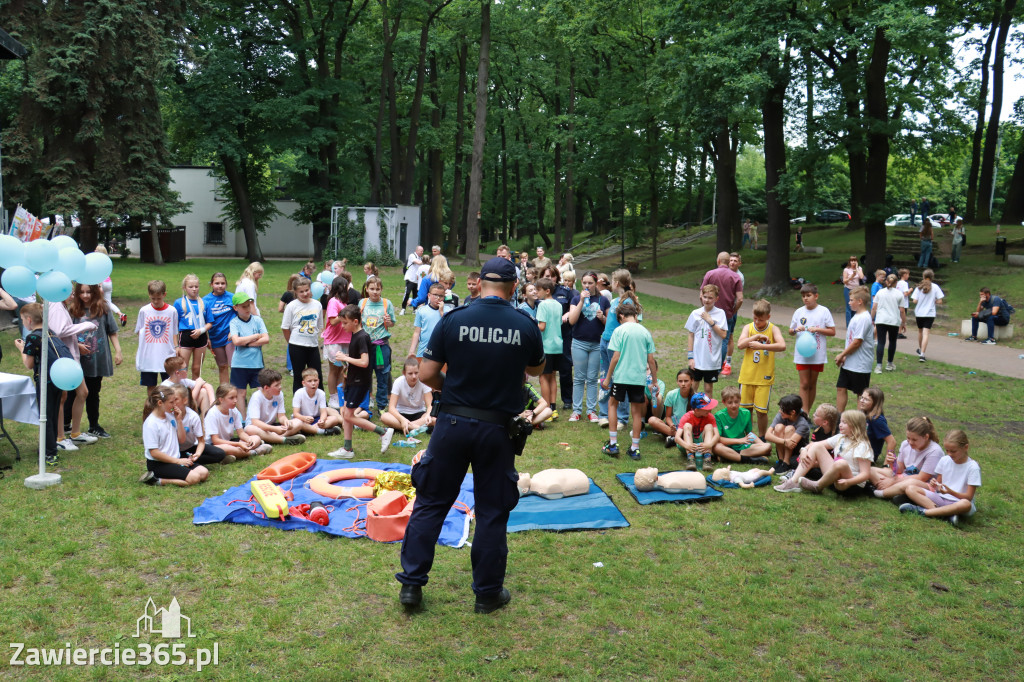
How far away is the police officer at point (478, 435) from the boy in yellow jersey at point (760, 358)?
4560 mm

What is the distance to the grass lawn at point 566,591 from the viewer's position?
14.3ft

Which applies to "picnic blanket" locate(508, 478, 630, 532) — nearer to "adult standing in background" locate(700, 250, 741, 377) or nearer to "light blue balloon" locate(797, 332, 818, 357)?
"light blue balloon" locate(797, 332, 818, 357)

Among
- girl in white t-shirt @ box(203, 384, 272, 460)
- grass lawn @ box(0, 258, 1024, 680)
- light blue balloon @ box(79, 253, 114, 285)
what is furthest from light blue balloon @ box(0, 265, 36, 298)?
girl in white t-shirt @ box(203, 384, 272, 460)

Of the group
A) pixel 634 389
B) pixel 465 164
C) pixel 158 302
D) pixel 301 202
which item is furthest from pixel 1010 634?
pixel 465 164

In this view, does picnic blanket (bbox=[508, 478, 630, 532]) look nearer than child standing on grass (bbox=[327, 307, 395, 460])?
Yes

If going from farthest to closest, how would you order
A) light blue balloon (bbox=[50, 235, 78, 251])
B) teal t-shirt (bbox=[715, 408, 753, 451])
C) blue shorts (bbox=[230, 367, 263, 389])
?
blue shorts (bbox=[230, 367, 263, 389]), teal t-shirt (bbox=[715, 408, 753, 451]), light blue balloon (bbox=[50, 235, 78, 251])

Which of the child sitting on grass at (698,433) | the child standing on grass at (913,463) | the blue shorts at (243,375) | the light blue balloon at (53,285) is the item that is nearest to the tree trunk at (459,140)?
the blue shorts at (243,375)

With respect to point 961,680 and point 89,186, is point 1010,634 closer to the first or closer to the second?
point 961,680

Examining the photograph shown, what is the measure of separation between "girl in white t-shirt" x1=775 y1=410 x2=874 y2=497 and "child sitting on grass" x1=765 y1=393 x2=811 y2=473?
33 cm

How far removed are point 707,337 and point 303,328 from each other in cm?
481

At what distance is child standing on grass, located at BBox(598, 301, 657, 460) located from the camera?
8266 mm

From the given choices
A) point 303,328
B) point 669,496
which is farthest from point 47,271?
point 669,496

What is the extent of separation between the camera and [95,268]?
7391 millimetres

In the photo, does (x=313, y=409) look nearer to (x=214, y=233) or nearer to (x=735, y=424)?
(x=735, y=424)
